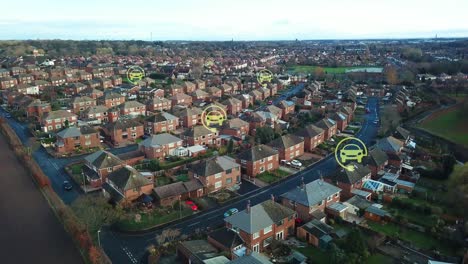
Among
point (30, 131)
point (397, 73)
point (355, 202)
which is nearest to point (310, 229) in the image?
point (355, 202)

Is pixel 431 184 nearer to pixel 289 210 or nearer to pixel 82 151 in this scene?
pixel 289 210

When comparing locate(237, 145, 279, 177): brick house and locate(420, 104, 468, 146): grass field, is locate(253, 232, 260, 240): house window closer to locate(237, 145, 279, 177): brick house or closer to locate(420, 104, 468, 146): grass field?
locate(237, 145, 279, 177): brick house

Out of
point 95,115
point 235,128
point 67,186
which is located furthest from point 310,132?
point 95,115

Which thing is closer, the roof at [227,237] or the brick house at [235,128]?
the roof at [227,237]

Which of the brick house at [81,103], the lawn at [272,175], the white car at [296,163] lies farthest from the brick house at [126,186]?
the brick house at [81,103]

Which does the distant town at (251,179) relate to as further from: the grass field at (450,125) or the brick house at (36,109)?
the grass field at (450,125)

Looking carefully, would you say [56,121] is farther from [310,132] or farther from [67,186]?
[310,132]

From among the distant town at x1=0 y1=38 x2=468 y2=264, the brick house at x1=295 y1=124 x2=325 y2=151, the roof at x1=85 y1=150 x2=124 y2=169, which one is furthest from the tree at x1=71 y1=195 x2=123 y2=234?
the brick house at x1=295 y1=124 x2=325 y2=151
